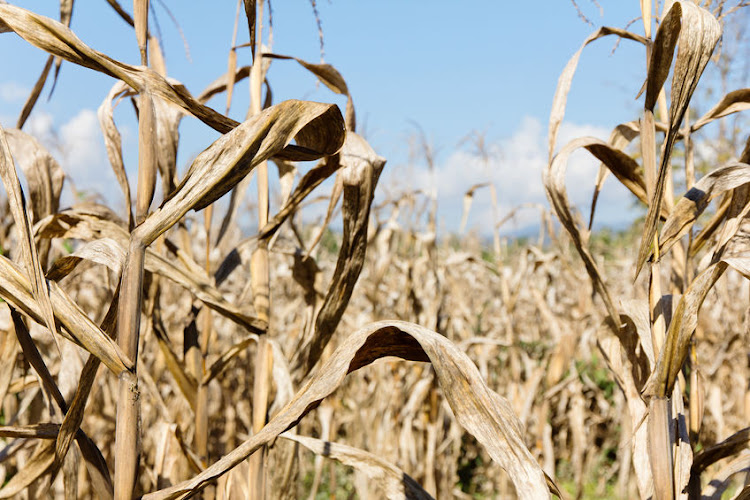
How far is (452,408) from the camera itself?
2.56 ft

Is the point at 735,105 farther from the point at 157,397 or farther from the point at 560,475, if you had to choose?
the point at 560,475

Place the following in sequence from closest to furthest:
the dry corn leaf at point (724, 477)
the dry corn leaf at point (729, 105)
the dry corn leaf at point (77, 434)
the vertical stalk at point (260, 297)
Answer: the dry corn leaf at point (77, 434)
the dry corn leaf at point (724, 477)
the dry corn leaf at point (729, 105)
the vertical stalk at point (260, 297)

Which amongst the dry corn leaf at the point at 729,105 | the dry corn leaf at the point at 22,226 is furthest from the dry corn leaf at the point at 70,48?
the dry corn leaf at the point at 729,105

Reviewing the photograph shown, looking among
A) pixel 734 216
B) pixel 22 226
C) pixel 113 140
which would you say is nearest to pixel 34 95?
pixel 113 140

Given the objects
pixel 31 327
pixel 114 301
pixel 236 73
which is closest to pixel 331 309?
pixel 114 301

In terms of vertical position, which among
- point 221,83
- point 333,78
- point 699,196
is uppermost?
point 221,83

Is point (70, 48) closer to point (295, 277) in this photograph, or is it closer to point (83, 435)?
point (83, 435)

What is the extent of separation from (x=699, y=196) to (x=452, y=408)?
0.53m

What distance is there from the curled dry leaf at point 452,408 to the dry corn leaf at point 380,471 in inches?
7.2

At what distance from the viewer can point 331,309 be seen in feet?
3.90

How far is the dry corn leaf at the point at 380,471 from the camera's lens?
3.09ft

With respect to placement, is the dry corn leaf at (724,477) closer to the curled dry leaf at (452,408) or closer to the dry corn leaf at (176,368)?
the curled dry leaf at (452,408)

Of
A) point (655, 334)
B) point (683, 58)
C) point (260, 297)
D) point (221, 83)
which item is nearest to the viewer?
point (683, 58)

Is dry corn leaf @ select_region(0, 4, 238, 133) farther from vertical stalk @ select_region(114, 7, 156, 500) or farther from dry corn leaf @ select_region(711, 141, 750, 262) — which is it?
dry corn leaf @ select_region(711, 141, 750, 262)
